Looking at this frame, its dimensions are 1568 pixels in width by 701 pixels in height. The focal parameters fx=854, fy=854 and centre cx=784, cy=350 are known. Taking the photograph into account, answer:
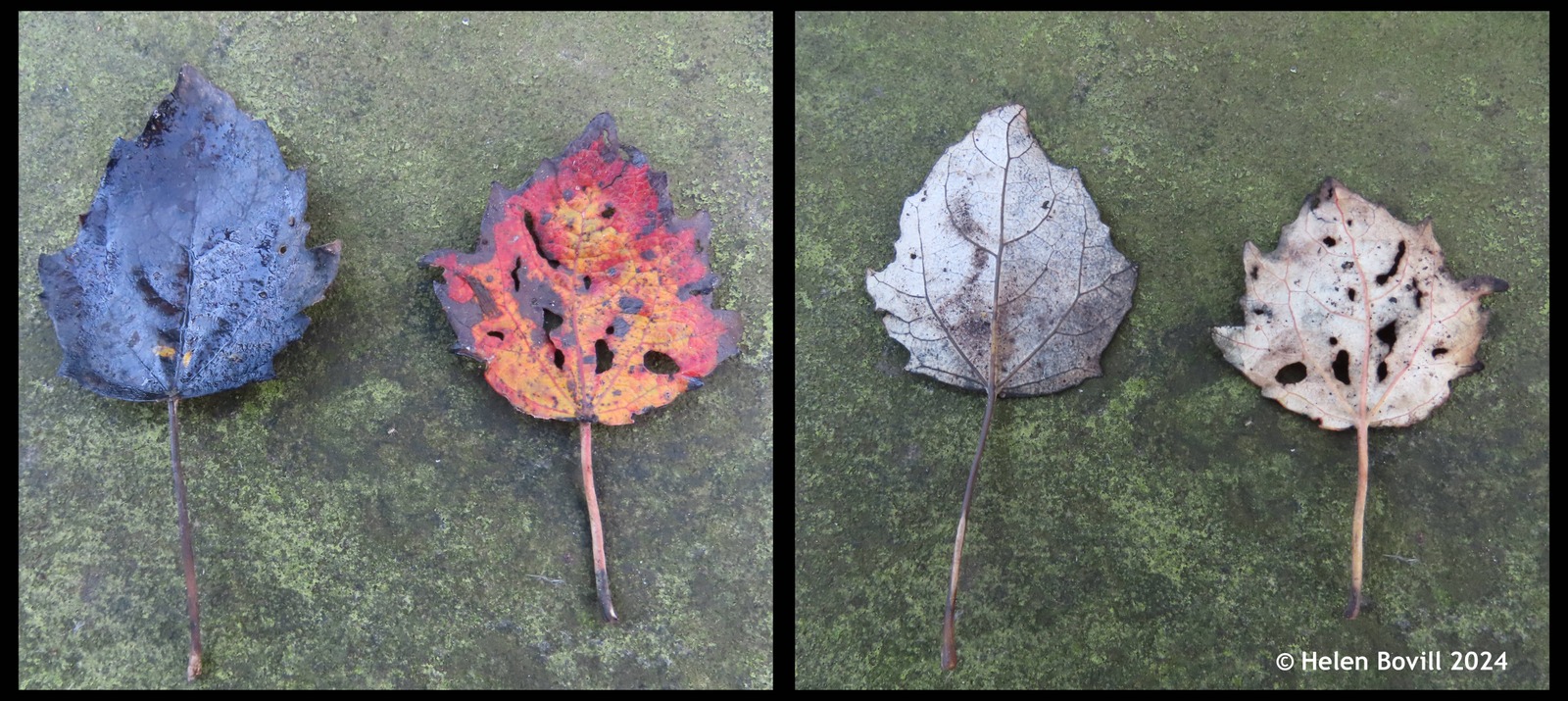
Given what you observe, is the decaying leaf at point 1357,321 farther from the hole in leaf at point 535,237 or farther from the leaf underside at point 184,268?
the leaf underside at point 184,268

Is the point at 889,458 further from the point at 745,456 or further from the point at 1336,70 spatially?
the point at 1336,70

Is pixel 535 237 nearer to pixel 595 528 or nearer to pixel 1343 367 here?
pixel 595 528

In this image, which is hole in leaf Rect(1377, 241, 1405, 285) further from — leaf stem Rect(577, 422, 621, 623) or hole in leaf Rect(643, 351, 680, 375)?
leaf stem Rect(577, 422, 621, 623)

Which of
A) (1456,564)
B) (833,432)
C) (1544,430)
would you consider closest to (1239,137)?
(1544,430)

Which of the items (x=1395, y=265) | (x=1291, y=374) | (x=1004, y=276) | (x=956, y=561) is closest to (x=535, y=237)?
(x=1004, y=276)

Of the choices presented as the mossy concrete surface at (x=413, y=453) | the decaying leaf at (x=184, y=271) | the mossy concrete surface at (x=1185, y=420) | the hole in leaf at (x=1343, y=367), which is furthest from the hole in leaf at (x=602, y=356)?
the hole in leaf at (x=1343, y=367)
